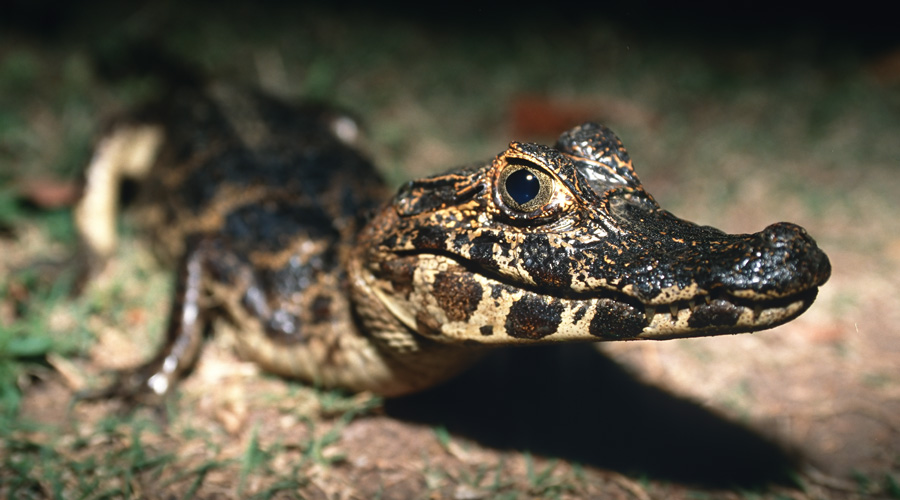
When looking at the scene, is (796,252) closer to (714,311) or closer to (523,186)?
(714,311)

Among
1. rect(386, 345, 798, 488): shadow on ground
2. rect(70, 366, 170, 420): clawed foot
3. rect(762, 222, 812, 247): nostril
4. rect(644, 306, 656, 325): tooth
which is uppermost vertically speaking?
rect(762, 222, 812, 247): nostril

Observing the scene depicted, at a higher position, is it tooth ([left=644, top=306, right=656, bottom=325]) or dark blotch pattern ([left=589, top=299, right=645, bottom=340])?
tooth ([left=644, top=306, right=656, bottom=325])

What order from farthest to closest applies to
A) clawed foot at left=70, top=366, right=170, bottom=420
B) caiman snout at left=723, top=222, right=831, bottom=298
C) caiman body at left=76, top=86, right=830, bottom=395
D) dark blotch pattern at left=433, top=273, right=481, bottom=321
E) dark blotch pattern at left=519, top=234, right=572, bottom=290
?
clawed foot at left=70, top=366, right=170, bottom=420
dark blotch pattern at left=433, top=273, right=481, bottom=321
dark blotch pattern at left=519, top=234, right=572, bottom=290
caiman body at left=76, top=86, right=830, bottom=395
caiman snout at left=723, top=222, right=831, bottom=298

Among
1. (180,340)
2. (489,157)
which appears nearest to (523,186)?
(180,340)

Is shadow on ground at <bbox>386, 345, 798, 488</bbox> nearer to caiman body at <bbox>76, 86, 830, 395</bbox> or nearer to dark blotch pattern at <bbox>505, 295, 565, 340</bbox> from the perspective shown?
caiman body at <bbox>76, 86, 830, 395</bbox>

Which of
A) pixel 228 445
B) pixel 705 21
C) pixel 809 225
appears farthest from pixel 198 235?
pixel 705 21

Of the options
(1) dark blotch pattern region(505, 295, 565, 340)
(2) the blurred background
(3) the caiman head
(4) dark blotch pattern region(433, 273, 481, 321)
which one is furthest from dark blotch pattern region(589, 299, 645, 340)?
(2) the blurred background

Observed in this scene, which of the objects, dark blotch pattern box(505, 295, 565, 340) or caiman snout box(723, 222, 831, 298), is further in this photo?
dark blotch pattern box(505, 295, 565, 340)

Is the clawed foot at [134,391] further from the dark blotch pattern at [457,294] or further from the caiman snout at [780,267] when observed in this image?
the caiman snout at [780,267]

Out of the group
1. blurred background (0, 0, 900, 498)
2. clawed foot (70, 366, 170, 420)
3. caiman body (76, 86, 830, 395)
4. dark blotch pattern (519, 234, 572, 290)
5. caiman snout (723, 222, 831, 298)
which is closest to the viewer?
caiman snout (723, 222, 831, 298)
